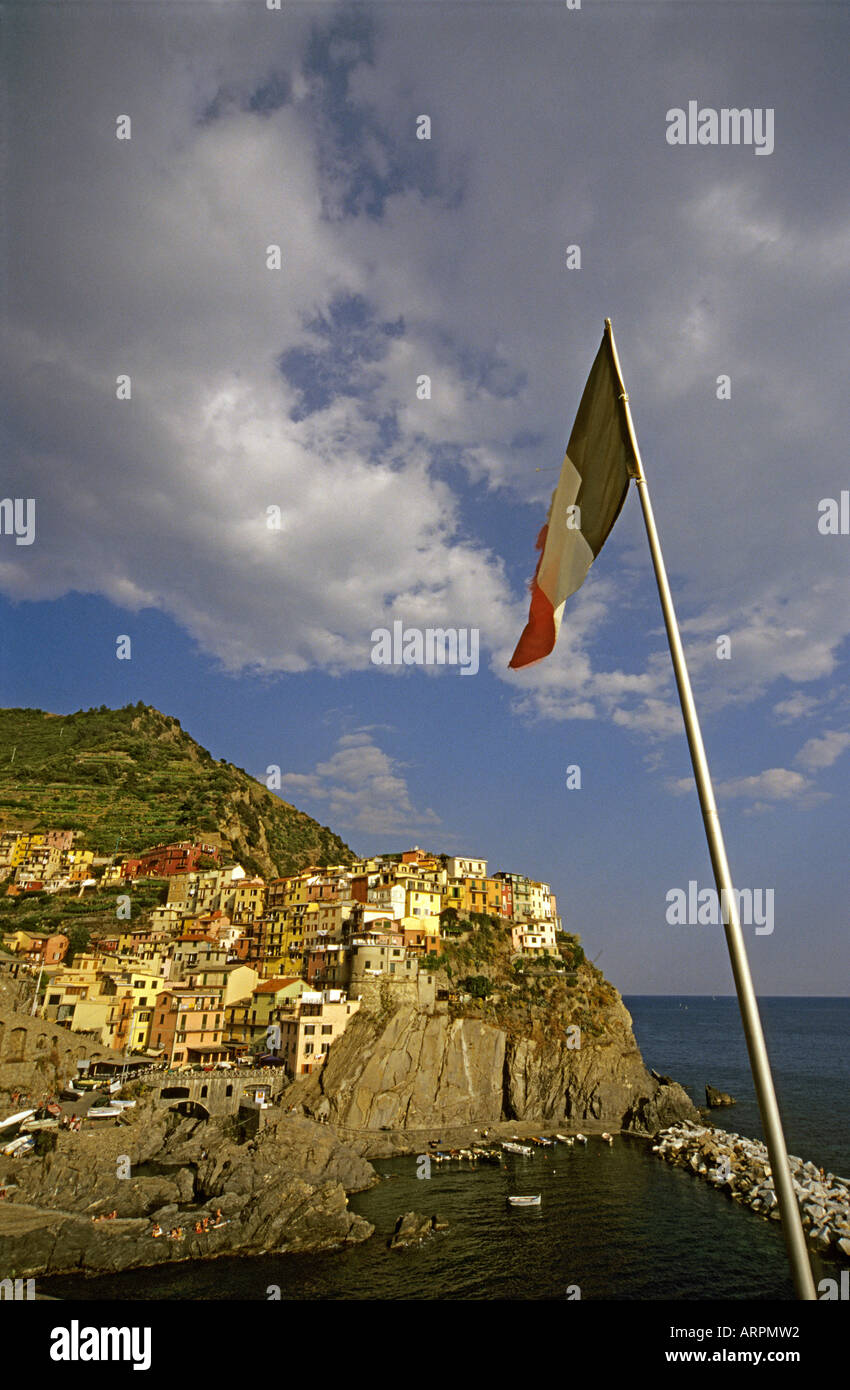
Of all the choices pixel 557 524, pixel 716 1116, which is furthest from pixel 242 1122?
pixel 557 524

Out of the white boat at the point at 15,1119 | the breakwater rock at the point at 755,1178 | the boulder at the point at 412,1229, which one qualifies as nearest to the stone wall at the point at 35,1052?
the white boat at the point at 15,1119

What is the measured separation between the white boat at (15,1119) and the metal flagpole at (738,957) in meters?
46.5

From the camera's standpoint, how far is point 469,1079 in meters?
51.1

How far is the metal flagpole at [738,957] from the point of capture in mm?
4301

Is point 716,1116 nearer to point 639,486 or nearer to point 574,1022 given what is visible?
point 574,1022

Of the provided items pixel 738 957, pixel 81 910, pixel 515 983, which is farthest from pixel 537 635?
pixel 81 910

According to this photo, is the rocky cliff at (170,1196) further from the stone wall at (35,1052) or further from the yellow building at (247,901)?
the yellow building at (247,901)

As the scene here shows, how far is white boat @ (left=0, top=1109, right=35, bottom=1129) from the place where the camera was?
3769cm

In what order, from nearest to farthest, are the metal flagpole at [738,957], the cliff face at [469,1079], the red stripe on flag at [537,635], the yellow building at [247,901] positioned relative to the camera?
the metal flagpole at [738,957] → the red stripe on flag at [537,635] → the cliff face at [469,1079] → the yellow building at [247,901]

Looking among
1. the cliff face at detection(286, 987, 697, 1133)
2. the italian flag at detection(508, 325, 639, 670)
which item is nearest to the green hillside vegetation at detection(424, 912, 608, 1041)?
the cliff face at detection(286, 987, 697, 1133)

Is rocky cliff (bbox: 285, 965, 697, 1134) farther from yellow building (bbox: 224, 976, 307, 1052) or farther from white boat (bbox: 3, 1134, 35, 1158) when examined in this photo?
white boat (bbox: 3, 1134, 35, 1158)

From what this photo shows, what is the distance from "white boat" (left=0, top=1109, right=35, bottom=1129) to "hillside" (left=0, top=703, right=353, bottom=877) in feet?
159

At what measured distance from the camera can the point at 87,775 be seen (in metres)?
110

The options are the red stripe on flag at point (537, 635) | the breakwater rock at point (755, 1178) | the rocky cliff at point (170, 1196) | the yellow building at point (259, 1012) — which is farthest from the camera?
the yellow building at point (259, 1012)
